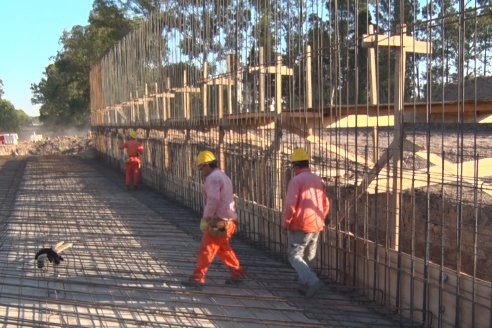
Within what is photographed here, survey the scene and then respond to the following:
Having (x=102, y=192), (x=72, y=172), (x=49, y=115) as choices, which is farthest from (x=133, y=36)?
(x=49, y=115)

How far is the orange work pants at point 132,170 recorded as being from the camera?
1530cm

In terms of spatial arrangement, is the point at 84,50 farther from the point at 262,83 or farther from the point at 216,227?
the point at 216,227

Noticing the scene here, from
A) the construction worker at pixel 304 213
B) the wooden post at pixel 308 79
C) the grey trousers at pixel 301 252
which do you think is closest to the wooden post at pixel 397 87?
the construction worker at pixel 304 213

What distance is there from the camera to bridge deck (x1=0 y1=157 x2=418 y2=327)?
5504mm

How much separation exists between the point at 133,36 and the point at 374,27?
15147mm

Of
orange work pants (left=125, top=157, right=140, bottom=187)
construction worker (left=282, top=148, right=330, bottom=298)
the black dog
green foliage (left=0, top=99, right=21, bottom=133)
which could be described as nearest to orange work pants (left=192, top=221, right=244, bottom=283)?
construction worker (left=282, top=148, right=330, bottom=298)

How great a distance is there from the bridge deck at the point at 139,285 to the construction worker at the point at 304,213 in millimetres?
361

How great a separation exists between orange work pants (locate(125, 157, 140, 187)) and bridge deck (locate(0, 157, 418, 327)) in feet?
12.6

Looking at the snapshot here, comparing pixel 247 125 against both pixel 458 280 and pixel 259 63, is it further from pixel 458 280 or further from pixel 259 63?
pixel 458 280

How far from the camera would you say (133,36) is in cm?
2017

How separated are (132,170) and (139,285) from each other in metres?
9.52

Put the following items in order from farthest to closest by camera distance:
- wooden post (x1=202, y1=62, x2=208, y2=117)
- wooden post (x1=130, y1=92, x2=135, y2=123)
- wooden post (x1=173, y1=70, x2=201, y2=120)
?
wooden post (x1=130, y1=92, x2=135, y2=123), wooden post (x1=173, y1=70, x2=201, y2=120), wooden post (x1=202, y1=62, x2=208, y2=117)

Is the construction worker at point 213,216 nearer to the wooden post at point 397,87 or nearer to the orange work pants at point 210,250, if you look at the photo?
the orange work pants at point 210,250

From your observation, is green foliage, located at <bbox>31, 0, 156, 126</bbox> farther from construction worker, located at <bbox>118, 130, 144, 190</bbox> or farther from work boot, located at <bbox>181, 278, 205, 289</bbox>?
work boot, located at <bbox>181, 278, 205, 289</bbox>
